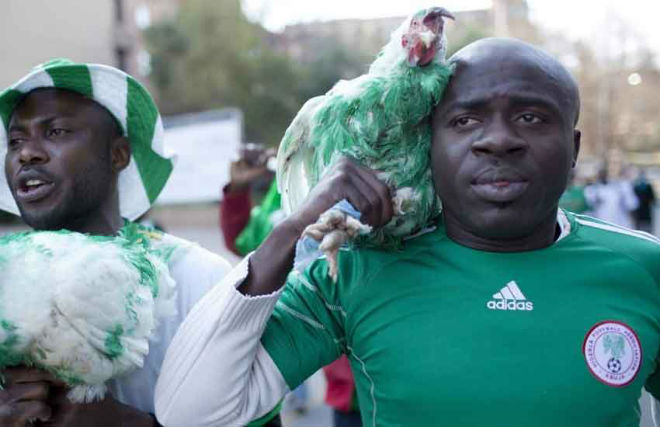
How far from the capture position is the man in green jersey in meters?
1.59

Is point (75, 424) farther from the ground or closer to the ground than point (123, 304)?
closer to the ground

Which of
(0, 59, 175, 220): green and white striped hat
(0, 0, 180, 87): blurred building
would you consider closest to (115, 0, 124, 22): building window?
(0, 0, 180, 87): blurred building

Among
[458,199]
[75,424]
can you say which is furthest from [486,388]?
[75,424]

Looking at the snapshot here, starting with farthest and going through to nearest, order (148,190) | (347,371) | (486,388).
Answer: (347,371)
(148,190)
(486,388)

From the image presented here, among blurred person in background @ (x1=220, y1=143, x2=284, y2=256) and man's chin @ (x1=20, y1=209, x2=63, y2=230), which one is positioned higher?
man's chin @ (x1=20, y1=209, x2=63, y2=230)

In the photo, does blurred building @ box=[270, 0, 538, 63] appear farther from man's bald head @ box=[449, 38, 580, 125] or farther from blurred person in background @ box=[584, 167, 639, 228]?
man's bald head @ box=[449, 38, 580, 125]

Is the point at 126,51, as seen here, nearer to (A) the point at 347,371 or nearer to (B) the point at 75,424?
(A) the point at 347,371

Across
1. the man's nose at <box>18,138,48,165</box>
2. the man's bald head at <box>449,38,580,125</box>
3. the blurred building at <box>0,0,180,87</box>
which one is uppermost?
the man's bald head at <box>449,38,580,125</box>

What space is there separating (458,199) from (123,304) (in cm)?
83

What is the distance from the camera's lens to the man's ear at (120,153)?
2.27 meters

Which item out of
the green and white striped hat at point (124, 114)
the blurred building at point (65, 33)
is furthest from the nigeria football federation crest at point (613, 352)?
the blurred building at point (65, 33)

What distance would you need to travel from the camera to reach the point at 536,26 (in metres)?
30.6

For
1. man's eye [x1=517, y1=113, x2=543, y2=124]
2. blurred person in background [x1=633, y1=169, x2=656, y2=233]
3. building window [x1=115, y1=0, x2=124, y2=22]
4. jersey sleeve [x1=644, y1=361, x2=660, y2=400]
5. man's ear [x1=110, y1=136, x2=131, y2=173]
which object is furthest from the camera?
building window [x1=115, y1=0, x2=124, y2=22]

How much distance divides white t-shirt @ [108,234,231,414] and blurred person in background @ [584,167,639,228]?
1027 cm
